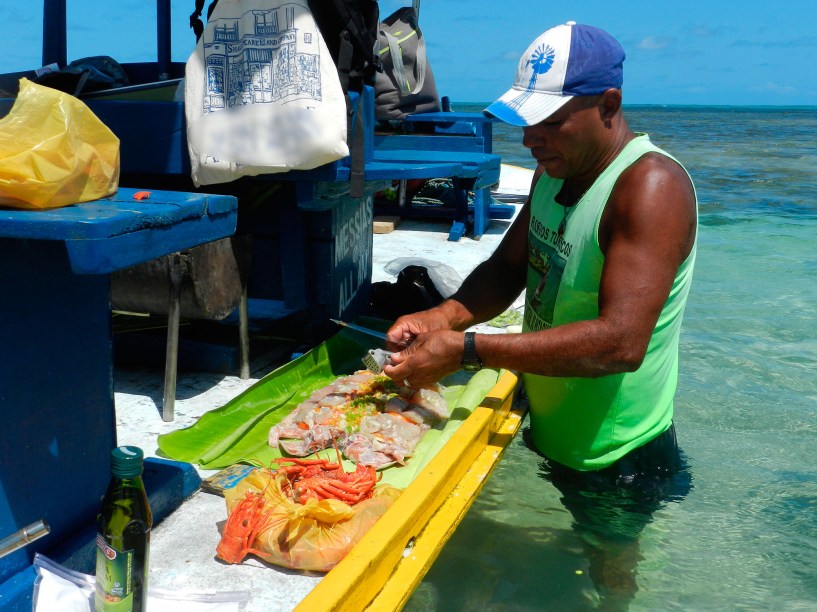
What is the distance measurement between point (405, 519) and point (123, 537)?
0.77 metres

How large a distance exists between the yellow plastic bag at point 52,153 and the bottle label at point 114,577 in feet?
2.69

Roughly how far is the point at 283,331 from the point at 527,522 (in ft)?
7.07

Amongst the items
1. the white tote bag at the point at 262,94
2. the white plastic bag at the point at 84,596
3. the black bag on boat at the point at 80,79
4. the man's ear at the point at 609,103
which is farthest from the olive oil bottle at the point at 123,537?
the black bag on boat at the point at 80,79

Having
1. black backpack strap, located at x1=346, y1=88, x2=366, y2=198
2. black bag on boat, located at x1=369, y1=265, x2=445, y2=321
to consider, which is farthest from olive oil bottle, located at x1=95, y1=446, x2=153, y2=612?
black bag on boat, located at x1=369, y1=265, x2=445, y2=321

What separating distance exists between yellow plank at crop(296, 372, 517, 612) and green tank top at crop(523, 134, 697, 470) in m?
0.24

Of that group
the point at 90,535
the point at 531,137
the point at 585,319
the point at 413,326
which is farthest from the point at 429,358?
the point at 90,535

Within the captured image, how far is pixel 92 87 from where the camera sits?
15.3 feet

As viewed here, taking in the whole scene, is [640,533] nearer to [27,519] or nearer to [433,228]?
[27,519]

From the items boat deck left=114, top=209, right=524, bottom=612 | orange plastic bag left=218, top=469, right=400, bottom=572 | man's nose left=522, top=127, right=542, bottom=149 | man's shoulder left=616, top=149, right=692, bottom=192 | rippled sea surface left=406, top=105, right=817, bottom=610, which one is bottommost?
rippled sea surface left=406, top=105, right=817, bottom=610

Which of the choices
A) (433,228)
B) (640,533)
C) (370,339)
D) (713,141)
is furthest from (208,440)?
(713,141)

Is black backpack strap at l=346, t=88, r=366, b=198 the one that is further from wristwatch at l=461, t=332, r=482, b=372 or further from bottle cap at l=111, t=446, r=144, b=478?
bottle cap at l=111, t=446, r=144, b=478

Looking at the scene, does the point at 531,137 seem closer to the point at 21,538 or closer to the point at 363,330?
the point at 21,538

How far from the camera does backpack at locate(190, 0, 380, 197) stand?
3.92m

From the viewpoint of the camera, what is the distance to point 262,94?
3.86 meters
